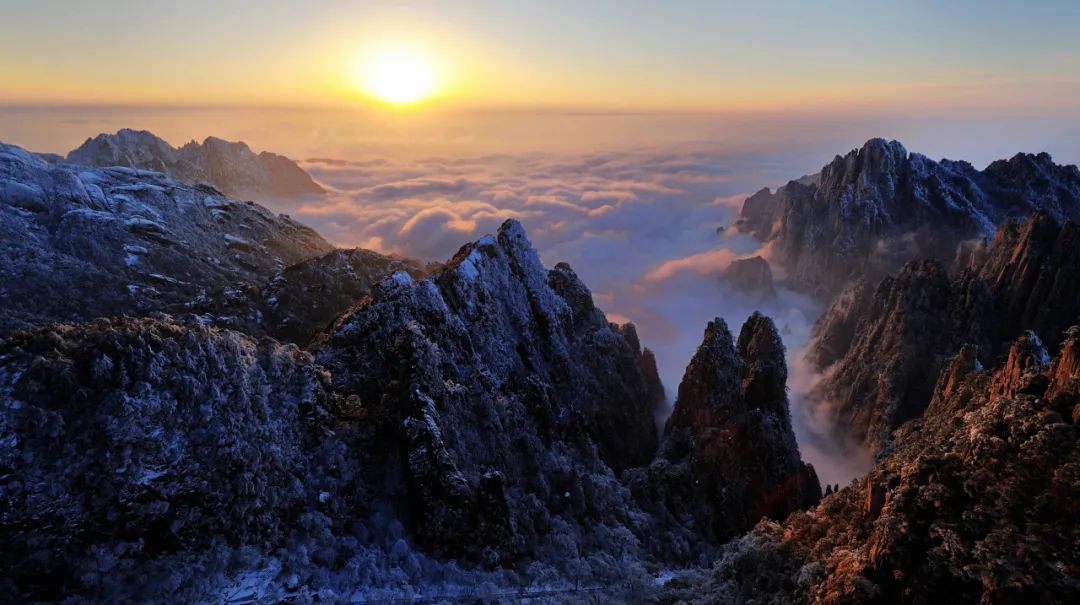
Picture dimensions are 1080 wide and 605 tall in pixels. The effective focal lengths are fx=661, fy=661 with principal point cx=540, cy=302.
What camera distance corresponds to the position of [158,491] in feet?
112

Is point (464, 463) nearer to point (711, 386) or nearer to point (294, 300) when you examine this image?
point (711, 386)

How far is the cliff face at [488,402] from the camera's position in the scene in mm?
43250

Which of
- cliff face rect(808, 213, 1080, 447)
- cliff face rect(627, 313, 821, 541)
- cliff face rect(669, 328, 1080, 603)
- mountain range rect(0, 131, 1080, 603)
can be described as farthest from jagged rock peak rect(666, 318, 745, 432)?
cliff face rect(808, 213, 1080, 447)

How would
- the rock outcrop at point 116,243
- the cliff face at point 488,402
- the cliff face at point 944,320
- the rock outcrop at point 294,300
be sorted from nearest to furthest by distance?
the cliff face at point 488,402
the rock outcrop at point 294,300
the rock outcrop at point 116,243
the cliff face at point 944,320

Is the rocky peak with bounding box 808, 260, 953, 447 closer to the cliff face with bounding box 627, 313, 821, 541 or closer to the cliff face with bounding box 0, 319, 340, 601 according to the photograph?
the cliff face with bounding box 627, 313, 821, 541

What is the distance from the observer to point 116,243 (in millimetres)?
104500

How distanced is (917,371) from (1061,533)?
10707 cm

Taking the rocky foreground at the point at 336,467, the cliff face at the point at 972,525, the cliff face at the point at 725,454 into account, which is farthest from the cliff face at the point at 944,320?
the cliff face at the point at 972,525

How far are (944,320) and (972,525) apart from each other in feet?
372

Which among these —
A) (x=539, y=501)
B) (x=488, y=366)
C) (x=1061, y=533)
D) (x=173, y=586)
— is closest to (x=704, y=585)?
(x=539, y=501)

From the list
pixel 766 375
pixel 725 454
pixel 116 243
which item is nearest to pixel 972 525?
pixel 725 454

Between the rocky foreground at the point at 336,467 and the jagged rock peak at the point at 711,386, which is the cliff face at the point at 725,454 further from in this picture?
the rocky foreground at the point at 336,467

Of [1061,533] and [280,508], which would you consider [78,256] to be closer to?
[280,508]

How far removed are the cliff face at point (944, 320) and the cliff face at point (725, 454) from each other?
44584 mm
